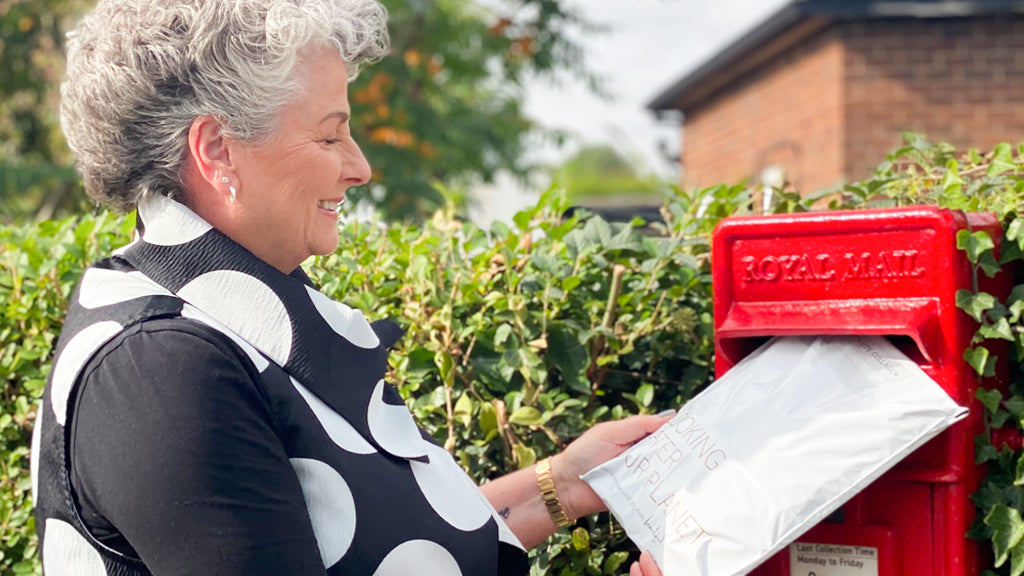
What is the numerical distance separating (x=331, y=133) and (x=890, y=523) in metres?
1.07

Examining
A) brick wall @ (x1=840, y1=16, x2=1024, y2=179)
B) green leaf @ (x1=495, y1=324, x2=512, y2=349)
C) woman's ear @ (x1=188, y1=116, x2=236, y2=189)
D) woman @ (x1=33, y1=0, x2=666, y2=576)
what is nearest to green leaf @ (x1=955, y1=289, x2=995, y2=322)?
woman @ (x1=33, y1=0, x2=666, y2=576)

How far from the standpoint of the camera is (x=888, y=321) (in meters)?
1.70

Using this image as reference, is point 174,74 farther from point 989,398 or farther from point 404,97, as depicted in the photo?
point 404,97

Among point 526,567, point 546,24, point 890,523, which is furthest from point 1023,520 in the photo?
point 546,24

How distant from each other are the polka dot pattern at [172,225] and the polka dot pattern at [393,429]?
0.35 meters

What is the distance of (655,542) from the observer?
1731 millimetres

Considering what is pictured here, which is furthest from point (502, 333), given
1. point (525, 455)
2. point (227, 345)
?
point (227, 345)

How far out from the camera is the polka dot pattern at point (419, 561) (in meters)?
1.51

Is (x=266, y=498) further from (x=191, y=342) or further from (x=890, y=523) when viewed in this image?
(x=890, y=523)

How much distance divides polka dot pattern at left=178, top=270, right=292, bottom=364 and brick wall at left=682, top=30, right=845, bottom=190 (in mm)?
8349

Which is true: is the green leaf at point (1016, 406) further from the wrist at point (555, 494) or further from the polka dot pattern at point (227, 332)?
the polka dot pattern at point (227, 332)

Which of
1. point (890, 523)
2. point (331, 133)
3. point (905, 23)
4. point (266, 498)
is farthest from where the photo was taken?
point (905, 23)

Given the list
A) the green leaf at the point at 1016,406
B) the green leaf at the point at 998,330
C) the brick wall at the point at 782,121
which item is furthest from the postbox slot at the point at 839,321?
the brick wall at the point at 782,121

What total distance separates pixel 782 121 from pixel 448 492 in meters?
11.2
